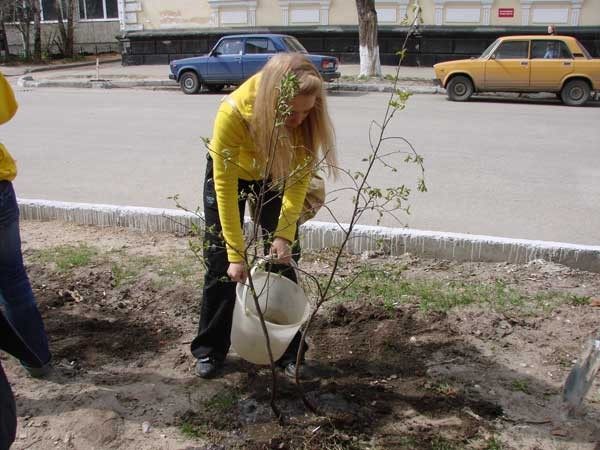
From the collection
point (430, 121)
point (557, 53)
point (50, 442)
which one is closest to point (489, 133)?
point (430, 121)

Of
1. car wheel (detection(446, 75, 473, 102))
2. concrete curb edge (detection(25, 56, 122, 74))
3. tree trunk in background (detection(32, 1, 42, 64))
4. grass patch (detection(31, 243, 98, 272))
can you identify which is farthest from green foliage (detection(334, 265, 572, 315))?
tree trunk in background (detection(32, 1, 42, 64))

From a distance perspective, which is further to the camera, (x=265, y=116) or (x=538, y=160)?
(x=538, y=160)

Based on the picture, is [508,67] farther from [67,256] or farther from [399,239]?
[67,256]

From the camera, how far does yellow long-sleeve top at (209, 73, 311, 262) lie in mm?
2631

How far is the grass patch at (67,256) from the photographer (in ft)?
14.4

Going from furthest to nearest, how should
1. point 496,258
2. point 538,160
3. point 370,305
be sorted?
point 538,160 < point 496,258 < point 370,305

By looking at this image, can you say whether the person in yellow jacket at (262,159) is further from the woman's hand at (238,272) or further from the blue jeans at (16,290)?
the blue jeans at (16,290)

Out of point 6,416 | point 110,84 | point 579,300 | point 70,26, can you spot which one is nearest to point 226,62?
point 110,84

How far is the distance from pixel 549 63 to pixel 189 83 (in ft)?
28.6

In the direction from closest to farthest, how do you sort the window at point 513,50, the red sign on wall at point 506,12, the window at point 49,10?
the window at point 513,50 → the red sign on wall at point 506,12 → the window at point 49,10

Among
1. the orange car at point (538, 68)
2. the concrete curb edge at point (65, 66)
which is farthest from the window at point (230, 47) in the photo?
the concrete curb edge at point (65, 66)

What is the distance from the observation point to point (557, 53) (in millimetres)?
13477

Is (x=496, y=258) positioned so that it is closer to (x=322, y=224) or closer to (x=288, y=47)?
(x=322, y=224)

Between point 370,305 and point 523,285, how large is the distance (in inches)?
41.0
